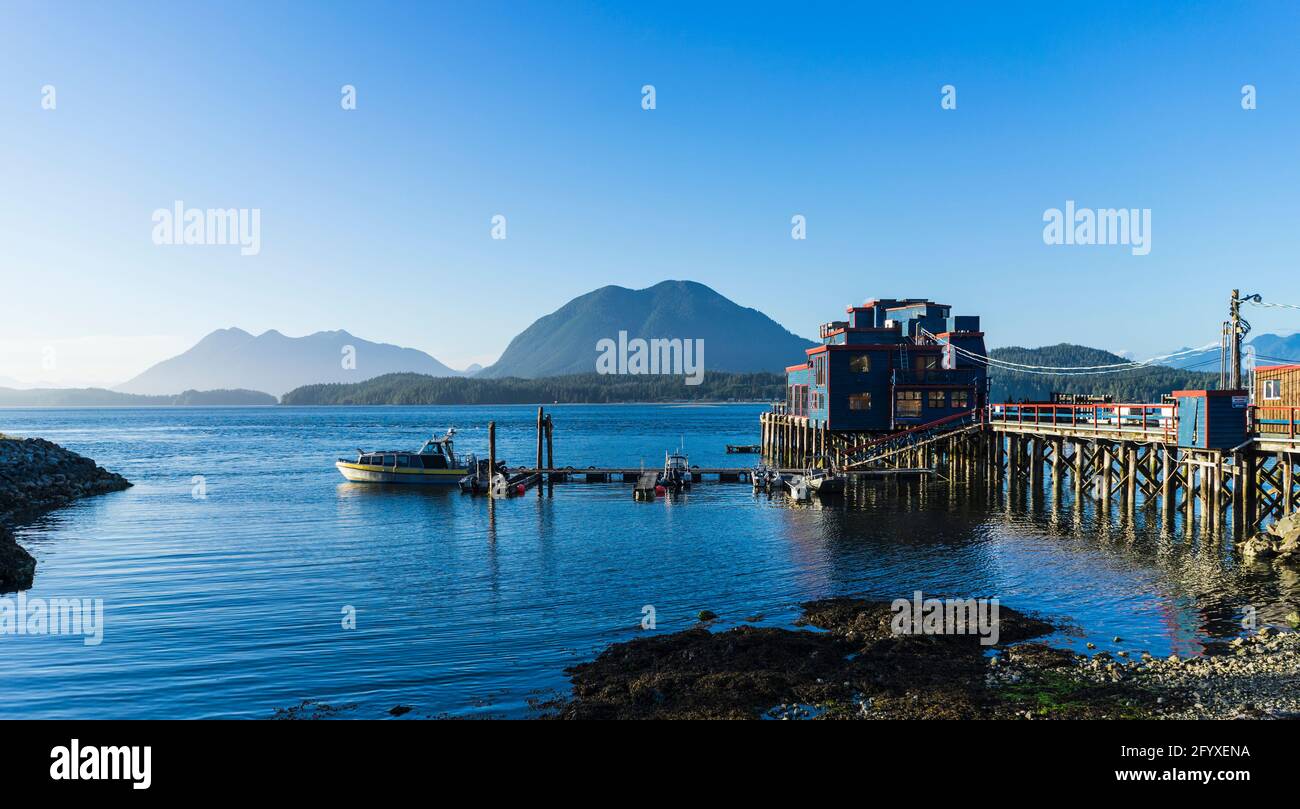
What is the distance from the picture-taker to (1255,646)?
744 inches

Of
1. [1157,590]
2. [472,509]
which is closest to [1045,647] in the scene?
[1157,590]

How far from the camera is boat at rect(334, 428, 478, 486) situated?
61.3 m

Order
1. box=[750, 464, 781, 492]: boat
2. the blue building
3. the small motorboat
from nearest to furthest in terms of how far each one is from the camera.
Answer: the small motorboat
box=[750, 464, 781, 492]: boat
the blue building

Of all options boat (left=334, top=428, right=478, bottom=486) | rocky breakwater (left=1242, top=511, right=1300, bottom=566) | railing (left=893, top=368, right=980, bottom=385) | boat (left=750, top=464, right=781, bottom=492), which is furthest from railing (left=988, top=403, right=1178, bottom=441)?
boat (left=334, top=428, right=478, bottom=486)

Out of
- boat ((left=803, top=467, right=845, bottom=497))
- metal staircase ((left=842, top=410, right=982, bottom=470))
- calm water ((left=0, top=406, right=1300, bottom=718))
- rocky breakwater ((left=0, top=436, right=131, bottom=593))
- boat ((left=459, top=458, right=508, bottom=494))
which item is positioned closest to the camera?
calm water ((left=0, top=406, right=1300, bottom=718))

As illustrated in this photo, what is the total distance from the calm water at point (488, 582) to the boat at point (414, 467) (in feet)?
23.5

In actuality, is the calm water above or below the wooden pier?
below

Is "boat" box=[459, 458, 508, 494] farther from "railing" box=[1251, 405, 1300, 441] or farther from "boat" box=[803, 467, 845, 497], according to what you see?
"railing" box=[1251, 405, 1300, 441]

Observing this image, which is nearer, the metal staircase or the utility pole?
the utility pole

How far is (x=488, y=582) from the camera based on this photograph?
2909 cm

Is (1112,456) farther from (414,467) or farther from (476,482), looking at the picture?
(414,467)

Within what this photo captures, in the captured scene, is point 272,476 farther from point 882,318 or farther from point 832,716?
point 832,716

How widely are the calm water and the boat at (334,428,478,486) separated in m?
7.18
